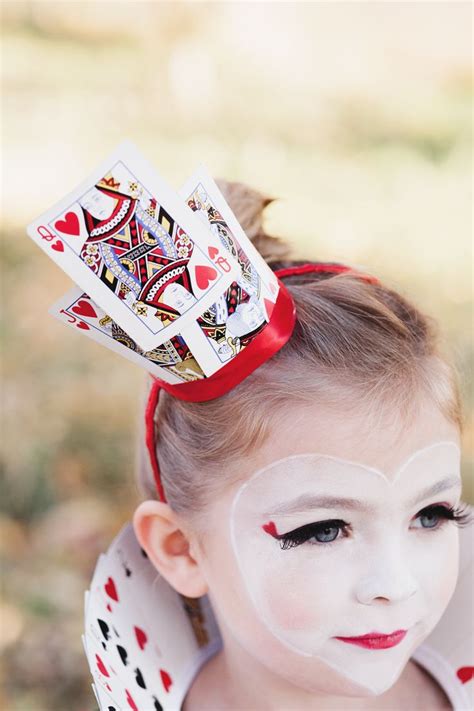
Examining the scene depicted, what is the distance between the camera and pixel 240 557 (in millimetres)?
1505

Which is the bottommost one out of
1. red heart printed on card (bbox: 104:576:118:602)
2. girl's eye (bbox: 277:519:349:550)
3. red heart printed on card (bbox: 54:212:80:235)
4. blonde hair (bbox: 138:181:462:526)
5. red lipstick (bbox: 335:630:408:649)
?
red lipstick (bbox: 335:630:408:649)

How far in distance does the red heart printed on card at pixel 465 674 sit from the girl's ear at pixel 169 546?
0.54 metres

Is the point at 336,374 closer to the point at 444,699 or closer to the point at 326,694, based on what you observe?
the point at 326,694

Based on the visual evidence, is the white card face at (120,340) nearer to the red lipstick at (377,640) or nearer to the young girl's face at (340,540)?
the young girl's face at (340,540)

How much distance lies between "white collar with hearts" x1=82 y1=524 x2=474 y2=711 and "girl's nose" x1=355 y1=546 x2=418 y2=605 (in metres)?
0.44

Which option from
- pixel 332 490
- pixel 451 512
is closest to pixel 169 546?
pixel 332 490

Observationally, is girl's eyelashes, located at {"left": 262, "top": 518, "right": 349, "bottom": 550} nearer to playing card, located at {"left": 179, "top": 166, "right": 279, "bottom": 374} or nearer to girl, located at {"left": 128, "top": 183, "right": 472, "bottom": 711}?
girl, located at {"left": 128, "top": 183, "right": 472, "bottom": 711}

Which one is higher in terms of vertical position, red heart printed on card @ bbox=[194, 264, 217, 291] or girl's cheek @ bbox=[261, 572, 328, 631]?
red heart printed on card @ bbox=[194, 264, 217, 291]

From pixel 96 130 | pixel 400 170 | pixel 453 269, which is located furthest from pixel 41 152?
pixel 453 269

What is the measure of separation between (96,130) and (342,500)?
3.69m

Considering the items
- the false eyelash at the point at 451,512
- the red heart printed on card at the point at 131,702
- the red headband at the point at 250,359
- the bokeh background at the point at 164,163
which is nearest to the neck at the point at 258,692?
the red heart printed on card at the point at 131,702

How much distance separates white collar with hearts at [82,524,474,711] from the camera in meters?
1.68

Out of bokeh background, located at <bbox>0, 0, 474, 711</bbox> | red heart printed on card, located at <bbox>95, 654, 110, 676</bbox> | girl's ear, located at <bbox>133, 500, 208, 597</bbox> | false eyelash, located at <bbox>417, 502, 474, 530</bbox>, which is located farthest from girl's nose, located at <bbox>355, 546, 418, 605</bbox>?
bokeh background, located at <bbox>0, 0, 474, 711</bbox>

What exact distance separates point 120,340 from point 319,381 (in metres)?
0.32
